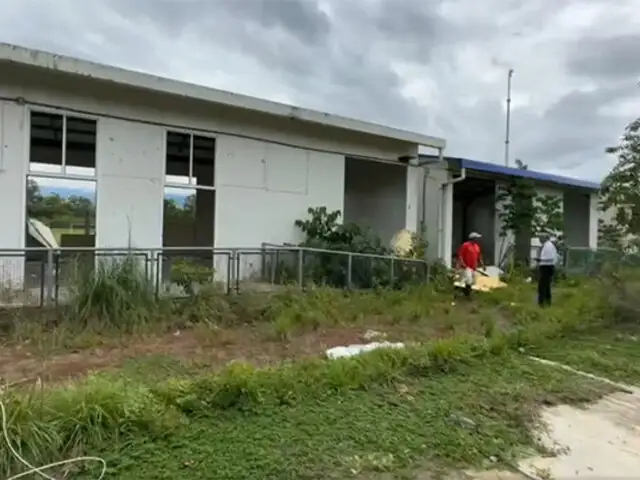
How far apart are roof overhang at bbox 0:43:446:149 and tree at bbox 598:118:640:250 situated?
4.97m

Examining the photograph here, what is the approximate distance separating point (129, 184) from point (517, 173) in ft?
36.8

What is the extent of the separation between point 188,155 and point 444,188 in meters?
7.11

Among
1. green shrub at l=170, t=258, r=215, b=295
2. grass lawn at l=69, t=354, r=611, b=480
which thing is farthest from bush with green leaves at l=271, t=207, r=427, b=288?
grass lawn at l=69, t=354, r=611, b=480

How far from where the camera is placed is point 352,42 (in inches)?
562

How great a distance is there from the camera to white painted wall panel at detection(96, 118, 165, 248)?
9.41 meters

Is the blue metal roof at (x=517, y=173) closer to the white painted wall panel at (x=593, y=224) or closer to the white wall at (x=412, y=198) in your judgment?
the white wall at (x=412, y=198)

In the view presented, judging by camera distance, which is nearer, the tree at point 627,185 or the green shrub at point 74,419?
the green shrub at point 74,419

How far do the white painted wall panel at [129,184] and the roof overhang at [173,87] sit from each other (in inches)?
30.9

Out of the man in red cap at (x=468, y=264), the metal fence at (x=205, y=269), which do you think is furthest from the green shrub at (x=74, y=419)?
the man in red cap at (x=468, y=264)

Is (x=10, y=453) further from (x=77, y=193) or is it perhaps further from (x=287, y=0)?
(x=287, y=0)

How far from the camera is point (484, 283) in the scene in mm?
13469

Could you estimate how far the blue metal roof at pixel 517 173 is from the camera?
14719 millimetres

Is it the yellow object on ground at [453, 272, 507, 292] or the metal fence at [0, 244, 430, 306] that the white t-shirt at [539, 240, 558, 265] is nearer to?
the yellow object on ground at [453, 272, 507, 292]

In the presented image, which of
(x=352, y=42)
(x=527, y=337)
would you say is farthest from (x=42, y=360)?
(x=352, y=42)
